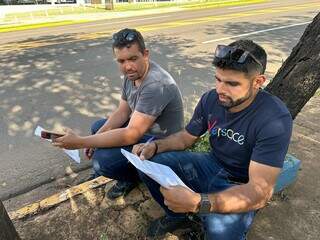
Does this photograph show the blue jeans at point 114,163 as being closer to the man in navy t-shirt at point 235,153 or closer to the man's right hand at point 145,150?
the man's right hand at point 145,150

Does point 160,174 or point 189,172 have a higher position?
point 160,174

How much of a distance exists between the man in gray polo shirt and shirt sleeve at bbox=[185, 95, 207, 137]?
36 cm

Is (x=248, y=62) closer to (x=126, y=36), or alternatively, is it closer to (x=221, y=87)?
(x=221, y=87)

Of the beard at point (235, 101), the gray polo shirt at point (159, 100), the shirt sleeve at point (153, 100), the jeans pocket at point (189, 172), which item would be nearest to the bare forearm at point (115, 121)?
the gray polo shirt at point (159, 100)

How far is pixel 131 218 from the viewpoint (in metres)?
3.07

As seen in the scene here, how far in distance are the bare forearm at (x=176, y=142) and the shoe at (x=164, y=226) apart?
54 centimetres

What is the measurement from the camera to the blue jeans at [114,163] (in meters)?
3.15

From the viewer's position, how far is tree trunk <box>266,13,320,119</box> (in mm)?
3199

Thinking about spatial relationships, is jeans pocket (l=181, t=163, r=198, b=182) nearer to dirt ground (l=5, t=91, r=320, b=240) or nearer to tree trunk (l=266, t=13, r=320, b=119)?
dirt ground (l=5, t=91, r=320, b=240)

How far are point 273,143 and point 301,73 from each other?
4.11ft

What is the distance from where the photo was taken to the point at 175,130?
339 cm

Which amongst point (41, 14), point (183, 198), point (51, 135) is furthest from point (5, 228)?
point (41, 14)

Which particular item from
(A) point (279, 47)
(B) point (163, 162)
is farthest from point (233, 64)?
(A) point (279, 47)

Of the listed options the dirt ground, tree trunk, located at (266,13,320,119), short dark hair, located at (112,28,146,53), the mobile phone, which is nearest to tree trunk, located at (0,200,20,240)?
the dirt ground
